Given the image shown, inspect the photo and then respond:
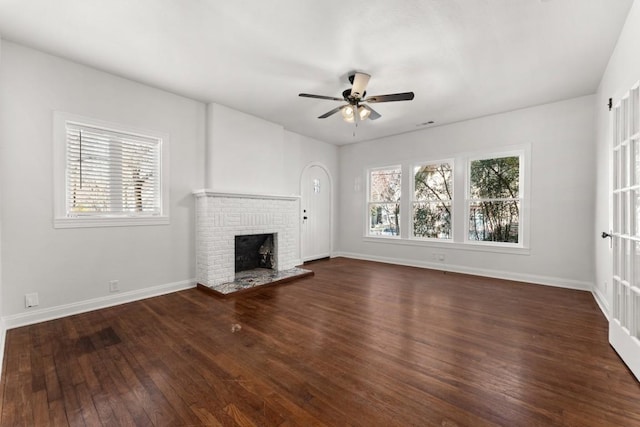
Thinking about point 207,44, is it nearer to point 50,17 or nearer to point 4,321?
point 50,17

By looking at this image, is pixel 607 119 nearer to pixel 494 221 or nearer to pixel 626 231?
pixel 626 231

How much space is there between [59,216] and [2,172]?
587mm

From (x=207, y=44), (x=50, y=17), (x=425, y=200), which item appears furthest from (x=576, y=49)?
(x=50, y=17)

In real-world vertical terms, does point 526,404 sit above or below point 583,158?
below

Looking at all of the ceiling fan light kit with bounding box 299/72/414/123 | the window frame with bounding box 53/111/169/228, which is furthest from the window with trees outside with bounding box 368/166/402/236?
the window frame with bounding box 53/111/169/228

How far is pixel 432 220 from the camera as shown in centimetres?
551

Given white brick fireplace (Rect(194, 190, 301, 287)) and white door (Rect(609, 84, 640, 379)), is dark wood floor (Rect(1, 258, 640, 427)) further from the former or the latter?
white brick fireplace (Rect(194, 190, 301, 287))

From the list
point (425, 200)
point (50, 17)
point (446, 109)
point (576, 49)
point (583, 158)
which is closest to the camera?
point (50, 17)

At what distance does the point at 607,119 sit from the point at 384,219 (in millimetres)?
3789

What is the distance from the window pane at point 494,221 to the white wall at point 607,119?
1019mm

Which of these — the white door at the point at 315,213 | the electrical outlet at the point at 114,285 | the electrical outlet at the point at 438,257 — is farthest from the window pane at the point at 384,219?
the electrical outlet at the point at 114,285

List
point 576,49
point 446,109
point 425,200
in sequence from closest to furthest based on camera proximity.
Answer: point 576,49
point 446,109
point 425,200

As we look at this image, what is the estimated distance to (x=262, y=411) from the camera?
5.21 feet

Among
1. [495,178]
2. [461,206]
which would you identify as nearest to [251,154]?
[461,206]
